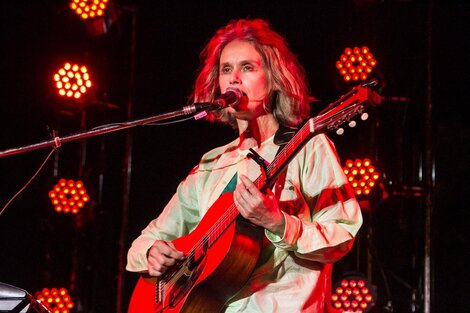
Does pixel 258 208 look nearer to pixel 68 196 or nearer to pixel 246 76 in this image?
pixel 246 76

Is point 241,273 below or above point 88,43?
below

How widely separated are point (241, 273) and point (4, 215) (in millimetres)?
3080

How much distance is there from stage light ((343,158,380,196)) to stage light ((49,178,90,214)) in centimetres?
192

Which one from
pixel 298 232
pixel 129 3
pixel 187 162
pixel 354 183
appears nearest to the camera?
pixel 298 232

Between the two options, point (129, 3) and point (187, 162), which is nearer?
point (187, 162)

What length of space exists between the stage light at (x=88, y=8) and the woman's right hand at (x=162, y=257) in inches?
104

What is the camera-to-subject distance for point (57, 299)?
5156 mm

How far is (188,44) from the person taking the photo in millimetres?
5410

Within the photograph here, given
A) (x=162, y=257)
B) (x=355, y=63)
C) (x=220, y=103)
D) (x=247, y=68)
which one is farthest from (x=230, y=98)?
(x=355, y=63)

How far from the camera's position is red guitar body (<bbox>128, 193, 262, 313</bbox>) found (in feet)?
9.21

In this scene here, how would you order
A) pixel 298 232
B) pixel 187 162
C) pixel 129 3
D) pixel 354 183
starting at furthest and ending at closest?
pixel 129 3 → pixel 187 162 → pixel 354 183 → pixel 298 232

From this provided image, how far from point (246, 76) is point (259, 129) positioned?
0.85ft

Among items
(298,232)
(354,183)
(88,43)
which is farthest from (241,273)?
(88,43)

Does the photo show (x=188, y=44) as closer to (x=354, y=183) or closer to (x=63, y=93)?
(x=63, y=93)
